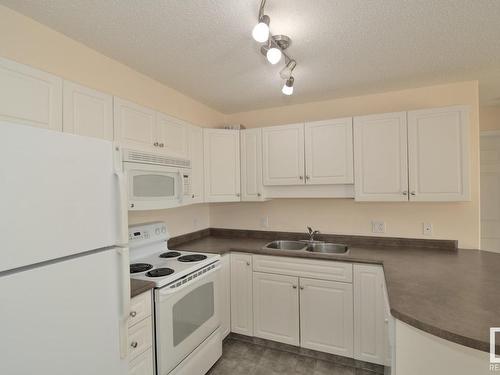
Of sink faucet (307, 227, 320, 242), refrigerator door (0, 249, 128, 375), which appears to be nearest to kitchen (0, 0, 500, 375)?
refrigerator door (0, 249, 128, 375)

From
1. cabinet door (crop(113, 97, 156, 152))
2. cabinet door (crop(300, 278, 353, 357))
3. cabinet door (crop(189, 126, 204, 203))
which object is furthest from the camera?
cabinet door (crop(189, 126, 204, 203))

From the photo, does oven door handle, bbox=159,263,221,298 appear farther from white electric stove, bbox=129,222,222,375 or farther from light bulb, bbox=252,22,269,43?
light bulb, bbox=252,22,269,43

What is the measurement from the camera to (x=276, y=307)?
2385 mm

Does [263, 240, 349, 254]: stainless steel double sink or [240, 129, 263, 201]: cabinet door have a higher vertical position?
[240, 129, 263, 201]: cabinet door

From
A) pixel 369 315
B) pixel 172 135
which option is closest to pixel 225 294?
pixel 369 315

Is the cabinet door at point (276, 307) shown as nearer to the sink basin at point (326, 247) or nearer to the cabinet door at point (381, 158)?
the sink basin at point (326, 247)

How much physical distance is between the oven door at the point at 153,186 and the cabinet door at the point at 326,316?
4.32ft

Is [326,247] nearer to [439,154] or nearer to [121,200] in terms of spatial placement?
[439,154]

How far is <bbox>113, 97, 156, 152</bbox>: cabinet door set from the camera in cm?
187

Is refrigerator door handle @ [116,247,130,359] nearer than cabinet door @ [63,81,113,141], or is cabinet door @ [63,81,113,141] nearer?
refrigerator door handle @ [116,247,130,359]

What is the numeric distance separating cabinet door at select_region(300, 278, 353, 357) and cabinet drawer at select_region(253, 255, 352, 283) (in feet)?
0.17

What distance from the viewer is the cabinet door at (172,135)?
2230mm

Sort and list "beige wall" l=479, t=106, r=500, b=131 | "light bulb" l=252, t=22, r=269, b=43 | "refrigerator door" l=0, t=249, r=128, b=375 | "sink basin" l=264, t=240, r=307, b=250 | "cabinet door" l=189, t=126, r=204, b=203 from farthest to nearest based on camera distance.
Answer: "beige wall" l=479, t=106, r=500, b=131 → "sink basin" l=264, t=240, r=307, b=250 → "cabinet door" l=189, t=126, r=204, b=203 → "light bulb" l=252, t=22, r=269, b=43 → "refrigerator door" l=0, t=249, r=128, b=375

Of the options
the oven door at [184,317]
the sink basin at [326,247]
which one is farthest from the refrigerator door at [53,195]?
the sink basin at [326,247]
